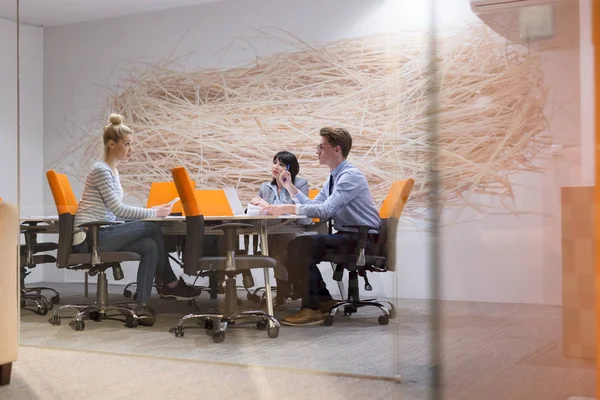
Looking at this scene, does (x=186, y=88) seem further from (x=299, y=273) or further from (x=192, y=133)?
(x=299, y=273)

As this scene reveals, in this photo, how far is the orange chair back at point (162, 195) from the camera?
408cm

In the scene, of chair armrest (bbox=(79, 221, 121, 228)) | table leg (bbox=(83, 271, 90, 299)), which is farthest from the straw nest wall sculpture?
table leg (bbox=(83, 271, 90, 299))

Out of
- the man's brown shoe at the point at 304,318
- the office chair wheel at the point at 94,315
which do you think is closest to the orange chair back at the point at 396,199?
the man's brown shoe at the point at 304,318

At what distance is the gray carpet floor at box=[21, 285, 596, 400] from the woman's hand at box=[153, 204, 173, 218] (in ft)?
1.59

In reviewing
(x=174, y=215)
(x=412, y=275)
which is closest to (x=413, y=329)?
(x=412, y=275)

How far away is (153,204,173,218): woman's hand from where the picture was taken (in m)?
4.14

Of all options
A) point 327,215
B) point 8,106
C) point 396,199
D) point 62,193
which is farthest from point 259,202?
point 8,106

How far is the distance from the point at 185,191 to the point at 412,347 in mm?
1470

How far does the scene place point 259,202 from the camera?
388cm

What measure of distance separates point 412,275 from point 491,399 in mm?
693

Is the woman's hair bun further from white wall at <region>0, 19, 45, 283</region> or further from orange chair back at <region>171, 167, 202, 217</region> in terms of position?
white wall at <region>0, 19, 45, 283</region>

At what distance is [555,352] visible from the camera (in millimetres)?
2896

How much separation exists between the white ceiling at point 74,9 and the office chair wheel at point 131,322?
169cm

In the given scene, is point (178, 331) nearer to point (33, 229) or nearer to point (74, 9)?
point (33, 229)
